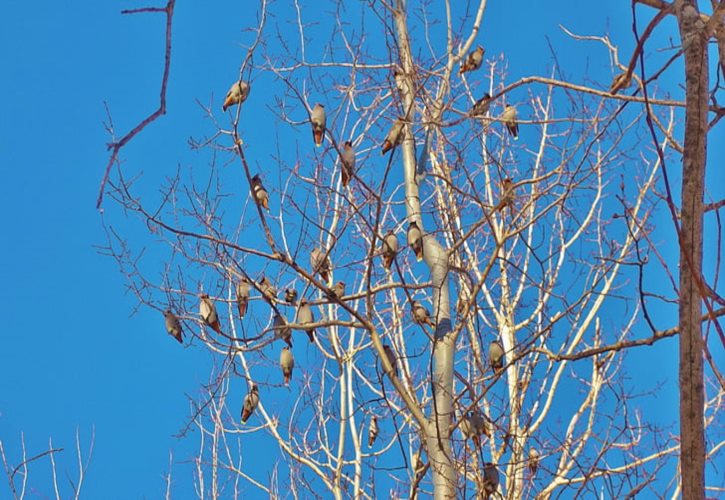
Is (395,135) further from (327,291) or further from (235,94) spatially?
(327,291)

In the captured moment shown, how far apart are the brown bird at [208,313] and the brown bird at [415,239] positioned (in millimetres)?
696

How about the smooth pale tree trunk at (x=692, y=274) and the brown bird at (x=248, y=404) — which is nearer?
the smooth pale tree trunk at (x=692, y=274)

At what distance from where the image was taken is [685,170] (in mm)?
607

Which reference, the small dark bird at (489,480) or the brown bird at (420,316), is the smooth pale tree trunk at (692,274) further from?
the brown bird at (420,316)

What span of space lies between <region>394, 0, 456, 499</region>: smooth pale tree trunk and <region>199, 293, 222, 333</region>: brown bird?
2.25 ft

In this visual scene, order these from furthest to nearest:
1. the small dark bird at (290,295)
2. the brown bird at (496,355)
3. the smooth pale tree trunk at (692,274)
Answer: the small dark bird at (290,295)
the brown bird at (496,355)
the smooth pale tree trunk at (692,274)

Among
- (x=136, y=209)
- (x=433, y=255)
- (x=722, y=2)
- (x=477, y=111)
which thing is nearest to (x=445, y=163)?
(x=433, y=255)

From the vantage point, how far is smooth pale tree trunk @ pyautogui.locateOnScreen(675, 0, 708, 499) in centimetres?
56

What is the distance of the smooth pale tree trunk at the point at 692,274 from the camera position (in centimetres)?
56

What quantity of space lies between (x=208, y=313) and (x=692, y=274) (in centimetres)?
246

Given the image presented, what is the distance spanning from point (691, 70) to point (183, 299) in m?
2.67

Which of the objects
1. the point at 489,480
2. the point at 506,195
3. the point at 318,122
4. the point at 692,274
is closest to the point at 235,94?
the point at 318,122

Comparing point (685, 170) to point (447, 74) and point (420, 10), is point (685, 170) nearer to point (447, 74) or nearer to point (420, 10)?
point (447, 74)

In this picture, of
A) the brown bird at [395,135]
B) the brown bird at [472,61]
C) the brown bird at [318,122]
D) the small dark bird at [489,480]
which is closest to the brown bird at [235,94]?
the brown bird at [318,122]
